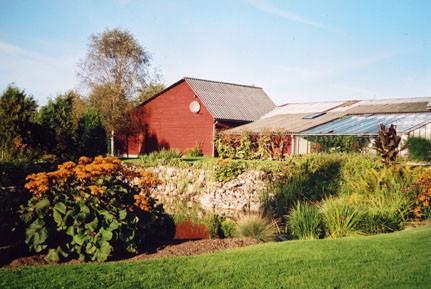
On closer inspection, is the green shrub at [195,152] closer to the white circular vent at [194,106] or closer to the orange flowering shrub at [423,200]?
the white circular vent at [194,106]

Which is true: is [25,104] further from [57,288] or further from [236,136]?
[57,288]

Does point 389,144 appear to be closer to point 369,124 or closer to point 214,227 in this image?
point 214,227

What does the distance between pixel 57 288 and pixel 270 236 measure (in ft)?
17.0

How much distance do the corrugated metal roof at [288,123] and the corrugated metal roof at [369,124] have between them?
1.07 m

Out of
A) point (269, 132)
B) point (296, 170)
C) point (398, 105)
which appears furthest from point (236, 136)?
point (296, 170)

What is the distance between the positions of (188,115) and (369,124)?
15.0 meters

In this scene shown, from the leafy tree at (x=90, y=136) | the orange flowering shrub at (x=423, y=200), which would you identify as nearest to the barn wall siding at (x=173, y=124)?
the leafy tree at (x=90, y=136)

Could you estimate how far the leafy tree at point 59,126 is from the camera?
76.9 ft

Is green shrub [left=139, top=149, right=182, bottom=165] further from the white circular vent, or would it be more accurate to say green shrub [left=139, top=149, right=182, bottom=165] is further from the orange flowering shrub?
the orange flowering shrub

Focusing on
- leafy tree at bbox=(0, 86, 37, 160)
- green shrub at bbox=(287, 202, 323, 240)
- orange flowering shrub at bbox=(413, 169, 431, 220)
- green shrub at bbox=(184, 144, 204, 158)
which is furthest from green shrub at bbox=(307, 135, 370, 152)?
leafy tree at bbox=(0, 86, 37, 160)

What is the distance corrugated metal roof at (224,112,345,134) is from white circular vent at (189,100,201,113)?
3767 mm

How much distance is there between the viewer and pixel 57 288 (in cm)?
523

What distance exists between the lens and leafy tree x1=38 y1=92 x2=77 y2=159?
23.4 metres

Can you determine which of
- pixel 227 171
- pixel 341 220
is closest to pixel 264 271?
pixel 341 220
